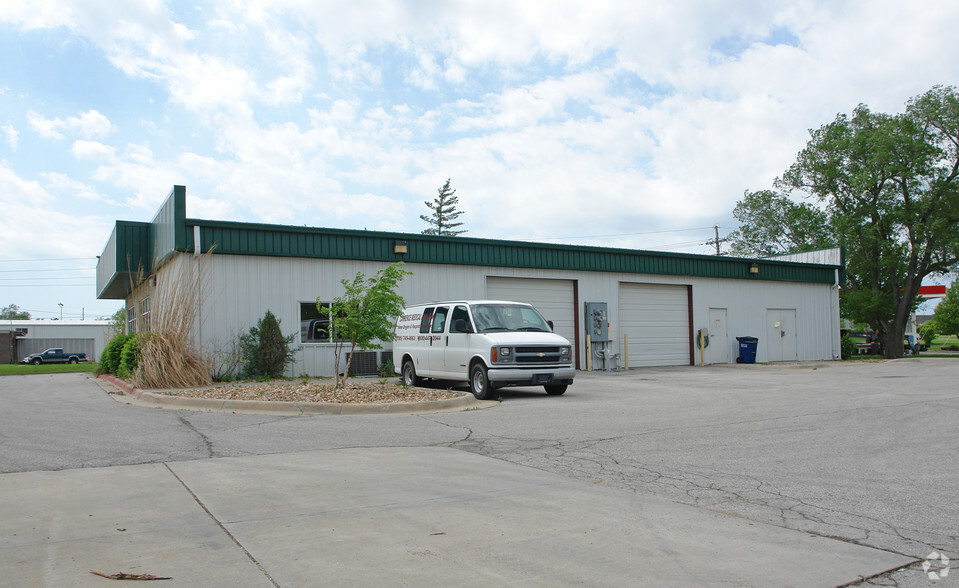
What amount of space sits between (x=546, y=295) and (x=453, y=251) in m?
3.74

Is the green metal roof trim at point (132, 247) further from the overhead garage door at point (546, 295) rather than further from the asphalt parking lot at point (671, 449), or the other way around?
the overhead garage door at point (546, 295)

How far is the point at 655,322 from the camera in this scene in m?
26.5

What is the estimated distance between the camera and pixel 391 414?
460 inches

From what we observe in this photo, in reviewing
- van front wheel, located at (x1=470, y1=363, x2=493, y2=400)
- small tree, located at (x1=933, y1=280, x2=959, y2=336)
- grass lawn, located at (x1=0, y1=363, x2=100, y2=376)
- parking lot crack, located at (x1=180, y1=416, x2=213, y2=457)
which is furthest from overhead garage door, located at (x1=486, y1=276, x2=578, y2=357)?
small tree, located at (x1=933, y1=280, x2=959, y2=336)

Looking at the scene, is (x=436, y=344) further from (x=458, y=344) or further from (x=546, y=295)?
(x=546, y=295)

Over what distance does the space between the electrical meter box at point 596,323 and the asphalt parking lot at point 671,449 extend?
30.6ft

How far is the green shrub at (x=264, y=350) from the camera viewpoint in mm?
18609

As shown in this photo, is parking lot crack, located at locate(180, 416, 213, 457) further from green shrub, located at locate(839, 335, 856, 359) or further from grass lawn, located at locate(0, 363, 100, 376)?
green shrub, located at locate(839, 335, 856, 359)

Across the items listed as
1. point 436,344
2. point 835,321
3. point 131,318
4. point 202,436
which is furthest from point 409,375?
point 835,321

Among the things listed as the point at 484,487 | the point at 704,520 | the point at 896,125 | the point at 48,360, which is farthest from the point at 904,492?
the point at 48,360

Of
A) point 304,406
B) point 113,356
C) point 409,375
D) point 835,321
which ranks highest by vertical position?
point 835,321

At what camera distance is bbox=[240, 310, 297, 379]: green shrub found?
61.1 feet

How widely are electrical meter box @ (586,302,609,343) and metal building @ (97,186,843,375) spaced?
0.15 feet

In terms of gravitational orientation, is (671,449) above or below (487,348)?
below
